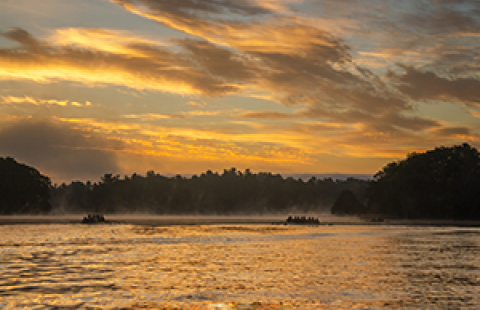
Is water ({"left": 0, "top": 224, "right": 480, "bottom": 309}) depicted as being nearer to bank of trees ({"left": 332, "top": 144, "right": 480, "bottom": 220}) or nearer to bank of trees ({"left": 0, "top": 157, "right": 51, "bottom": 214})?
bank of trees ({"left": 332, "top": 144, "right": 480, "bottom": 220})

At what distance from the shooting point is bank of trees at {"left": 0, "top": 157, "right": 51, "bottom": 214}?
7116 inches

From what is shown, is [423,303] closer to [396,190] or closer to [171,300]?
[171,300]

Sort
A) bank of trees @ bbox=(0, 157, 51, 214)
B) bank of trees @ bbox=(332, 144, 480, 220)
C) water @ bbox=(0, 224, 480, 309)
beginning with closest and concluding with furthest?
water @ bbox=(0, 224, 480, 309), bank of trees @ bbox=(332, 144, 480, 220), bank of trees @ bbox=(0, 157, 51, 214)

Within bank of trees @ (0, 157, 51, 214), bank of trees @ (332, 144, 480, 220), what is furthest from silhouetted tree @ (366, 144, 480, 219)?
bank of trees @ (0, 157, 51, 214)

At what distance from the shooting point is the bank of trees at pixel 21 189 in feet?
593

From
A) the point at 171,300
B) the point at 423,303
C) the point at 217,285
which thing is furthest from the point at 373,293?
the point at 171,300

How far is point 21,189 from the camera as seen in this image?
183500mm

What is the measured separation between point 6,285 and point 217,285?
11942 millimetres

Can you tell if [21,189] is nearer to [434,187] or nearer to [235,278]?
[434,187]

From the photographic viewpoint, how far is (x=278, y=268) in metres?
38.0

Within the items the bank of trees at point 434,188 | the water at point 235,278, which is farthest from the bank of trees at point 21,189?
the water at point 235,278

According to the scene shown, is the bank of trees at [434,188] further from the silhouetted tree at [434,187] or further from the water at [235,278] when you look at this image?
the water at [235,278]

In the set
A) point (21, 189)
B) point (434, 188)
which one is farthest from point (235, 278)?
point (21, 189)

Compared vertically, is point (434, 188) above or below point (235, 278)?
above
